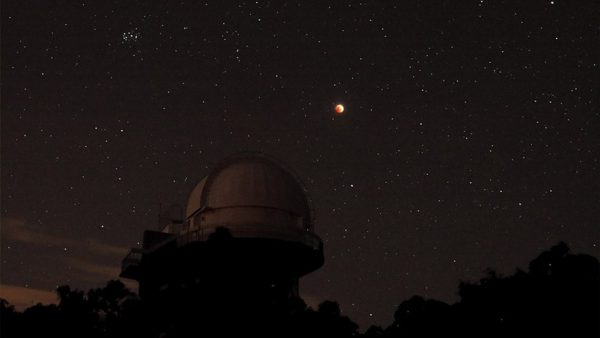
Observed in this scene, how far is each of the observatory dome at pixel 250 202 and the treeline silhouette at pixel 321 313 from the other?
11.2 meters

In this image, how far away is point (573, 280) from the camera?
18.7 metres

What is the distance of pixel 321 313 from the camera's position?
20.0 metres

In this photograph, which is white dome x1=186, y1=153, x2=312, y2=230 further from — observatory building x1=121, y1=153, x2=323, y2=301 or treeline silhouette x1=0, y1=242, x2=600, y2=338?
treeline silhouette x1=0, y1=242, x2=600, y2=338

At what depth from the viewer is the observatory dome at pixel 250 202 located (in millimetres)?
31469

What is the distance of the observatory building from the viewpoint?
3122 centimetres

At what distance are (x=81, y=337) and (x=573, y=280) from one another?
1202 cm

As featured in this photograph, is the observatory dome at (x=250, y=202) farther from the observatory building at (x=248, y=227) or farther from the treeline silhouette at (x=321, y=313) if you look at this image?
the treeline silhouette at (x=321, y=313)

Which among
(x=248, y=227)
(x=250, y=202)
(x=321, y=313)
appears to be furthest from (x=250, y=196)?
(x=321, y=313)

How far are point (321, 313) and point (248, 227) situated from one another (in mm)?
11476

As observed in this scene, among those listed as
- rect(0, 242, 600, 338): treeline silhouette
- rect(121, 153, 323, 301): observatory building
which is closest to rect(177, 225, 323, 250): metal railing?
rect(121, 153, 323, 301): observatory building

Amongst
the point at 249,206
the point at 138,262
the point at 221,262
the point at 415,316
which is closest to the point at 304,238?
the point at 249,206

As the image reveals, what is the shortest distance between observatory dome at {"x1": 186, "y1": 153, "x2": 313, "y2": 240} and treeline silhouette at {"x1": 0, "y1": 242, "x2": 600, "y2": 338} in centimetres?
1122

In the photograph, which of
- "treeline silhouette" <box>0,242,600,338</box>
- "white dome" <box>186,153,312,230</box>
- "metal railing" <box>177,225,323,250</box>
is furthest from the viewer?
"white dome" <box>186,153,312,230</box>

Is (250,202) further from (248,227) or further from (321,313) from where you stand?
(321,313)
